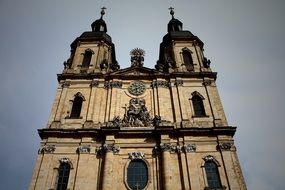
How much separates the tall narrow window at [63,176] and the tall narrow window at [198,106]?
8.92 metres

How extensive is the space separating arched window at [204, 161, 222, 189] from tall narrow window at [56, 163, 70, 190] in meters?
7.77

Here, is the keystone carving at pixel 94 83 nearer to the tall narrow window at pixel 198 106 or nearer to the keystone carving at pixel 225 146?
the tall narrow window at pixel 198 106

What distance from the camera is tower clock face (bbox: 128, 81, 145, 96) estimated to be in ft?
70.2

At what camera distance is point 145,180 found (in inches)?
648

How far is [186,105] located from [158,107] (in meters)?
1.91

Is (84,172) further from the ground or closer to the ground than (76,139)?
closer to the ground

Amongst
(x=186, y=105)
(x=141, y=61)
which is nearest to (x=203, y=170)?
(x=186, y=105)

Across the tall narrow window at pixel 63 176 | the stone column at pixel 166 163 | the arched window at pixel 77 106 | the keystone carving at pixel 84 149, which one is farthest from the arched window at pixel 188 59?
the tall narrow window at pixel 63 176

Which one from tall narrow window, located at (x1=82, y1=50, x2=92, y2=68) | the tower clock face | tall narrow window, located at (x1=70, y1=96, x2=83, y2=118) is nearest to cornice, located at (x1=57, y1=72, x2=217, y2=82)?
the tower clock face

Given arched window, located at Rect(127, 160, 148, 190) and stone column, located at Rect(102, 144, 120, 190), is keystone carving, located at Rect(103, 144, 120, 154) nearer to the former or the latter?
stone column, located at Rect(102, 144, 120, 190)

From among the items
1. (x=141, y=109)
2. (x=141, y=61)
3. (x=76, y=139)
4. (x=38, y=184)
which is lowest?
(x=38, y=184)

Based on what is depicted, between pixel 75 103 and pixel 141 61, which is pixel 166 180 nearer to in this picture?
pixel 75 103

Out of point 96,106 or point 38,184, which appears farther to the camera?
point 96,106

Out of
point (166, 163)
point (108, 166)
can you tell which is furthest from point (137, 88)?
point (108, 166)
